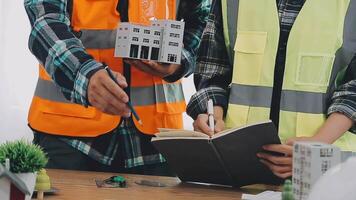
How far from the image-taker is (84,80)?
1.93 meters

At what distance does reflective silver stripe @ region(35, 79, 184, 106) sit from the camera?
209 centimetres

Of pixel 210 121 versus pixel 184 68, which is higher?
pixel 184 68

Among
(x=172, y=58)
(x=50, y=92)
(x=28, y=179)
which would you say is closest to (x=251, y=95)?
(x=172, y=58)

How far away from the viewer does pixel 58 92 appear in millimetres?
2117

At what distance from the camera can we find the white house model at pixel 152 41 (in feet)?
6.26

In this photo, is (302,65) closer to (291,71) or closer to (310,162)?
(291,71)

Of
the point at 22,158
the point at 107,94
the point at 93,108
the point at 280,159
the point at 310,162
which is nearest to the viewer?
the point at 310,162

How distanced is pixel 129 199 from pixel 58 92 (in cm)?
60

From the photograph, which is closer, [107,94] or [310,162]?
[310,162]

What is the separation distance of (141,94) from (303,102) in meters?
0.47

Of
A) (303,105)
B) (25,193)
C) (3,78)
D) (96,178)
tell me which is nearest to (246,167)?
(303,105)

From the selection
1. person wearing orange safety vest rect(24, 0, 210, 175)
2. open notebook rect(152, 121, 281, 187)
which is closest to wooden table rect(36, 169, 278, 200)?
open notebook rect(152, 121, 281, 187)

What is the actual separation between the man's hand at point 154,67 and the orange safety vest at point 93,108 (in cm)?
4

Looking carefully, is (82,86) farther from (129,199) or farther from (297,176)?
(297,176)
